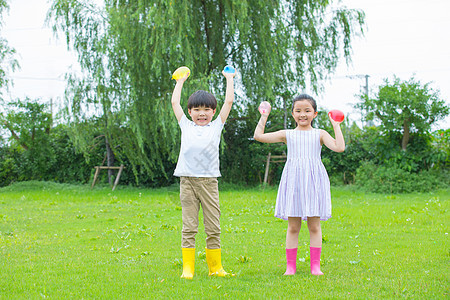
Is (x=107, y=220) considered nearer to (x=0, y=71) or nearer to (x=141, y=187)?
(x=141, y=187)

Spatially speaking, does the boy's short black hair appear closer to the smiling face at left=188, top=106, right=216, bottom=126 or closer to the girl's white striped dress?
the smiling face at left=188, top=106, right=216, bottom=126

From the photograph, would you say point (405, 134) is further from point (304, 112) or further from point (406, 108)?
point (304, 112)

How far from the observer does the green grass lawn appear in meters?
3.38

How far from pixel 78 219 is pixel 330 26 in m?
11.1

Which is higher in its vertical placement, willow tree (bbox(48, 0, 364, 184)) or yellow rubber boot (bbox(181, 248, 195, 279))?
willow tree (bbox(48, 0, 364, 184))

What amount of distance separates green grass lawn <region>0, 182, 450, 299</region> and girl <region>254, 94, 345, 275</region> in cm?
31

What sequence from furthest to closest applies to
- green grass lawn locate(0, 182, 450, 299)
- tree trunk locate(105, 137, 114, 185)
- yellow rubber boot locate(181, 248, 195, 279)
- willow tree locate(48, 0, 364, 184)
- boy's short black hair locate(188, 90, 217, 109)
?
tree trunk locate(105, 137, 114, 185), willow tree locate(48, 0, 364, 184), boy's short black hair locate(188, 90, 217, 109), yellow rubber boot locate(181, 248, 195, 279), green grass lawn locate(0, 182, 450, 299)

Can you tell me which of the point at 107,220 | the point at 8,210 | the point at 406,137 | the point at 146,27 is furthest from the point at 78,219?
the point at 406,137

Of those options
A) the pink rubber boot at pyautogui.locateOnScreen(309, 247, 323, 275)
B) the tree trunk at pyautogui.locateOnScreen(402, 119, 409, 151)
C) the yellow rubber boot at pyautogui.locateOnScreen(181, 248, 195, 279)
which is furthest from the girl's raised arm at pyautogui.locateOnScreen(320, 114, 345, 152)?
the tree trunk at pyautogui.locateOnScreen(402, 119, 409, 151)

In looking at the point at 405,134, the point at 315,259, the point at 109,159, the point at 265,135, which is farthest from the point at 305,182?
the point at 109,159

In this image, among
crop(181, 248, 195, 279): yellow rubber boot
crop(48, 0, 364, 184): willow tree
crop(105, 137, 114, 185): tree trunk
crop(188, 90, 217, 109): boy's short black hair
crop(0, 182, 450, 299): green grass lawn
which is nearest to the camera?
crop(0, 182, 450, 299): green grass lawn

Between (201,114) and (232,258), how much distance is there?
1581 millimetres

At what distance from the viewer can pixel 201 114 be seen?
4.02 metres

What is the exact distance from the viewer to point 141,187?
17.7 metres
